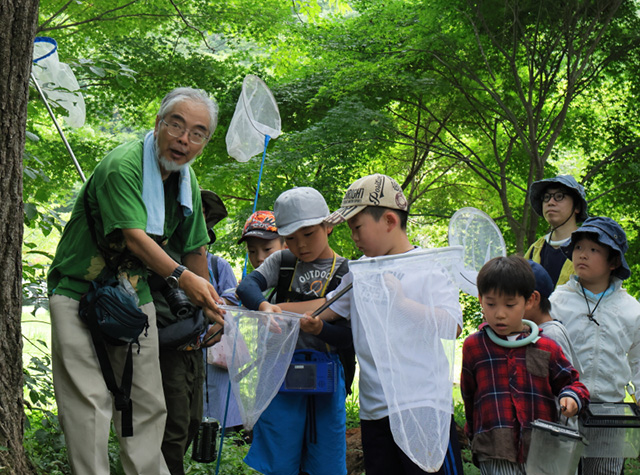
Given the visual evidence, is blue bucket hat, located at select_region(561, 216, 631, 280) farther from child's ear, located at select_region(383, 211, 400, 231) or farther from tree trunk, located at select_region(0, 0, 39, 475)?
tree trunk, located at select_region(0, 0, 39, 475)

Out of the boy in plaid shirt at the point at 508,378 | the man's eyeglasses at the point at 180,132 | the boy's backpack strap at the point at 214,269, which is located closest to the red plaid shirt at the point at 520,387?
the boy in plaid shirt at the point at 508,378

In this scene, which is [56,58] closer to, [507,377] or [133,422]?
[133,422]

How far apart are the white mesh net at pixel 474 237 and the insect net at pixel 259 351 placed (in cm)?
158

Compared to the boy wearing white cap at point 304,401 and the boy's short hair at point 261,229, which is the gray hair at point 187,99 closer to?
the boy wearing white cap at point 304,401

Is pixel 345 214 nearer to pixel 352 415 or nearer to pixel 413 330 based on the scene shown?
pixel 413 330

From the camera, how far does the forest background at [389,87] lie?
761 centimetres

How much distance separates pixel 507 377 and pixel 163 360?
5.20 ft

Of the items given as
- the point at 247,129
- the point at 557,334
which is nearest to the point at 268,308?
the point at 557,334

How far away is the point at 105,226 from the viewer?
2527mm

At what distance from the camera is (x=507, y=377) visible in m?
2.84

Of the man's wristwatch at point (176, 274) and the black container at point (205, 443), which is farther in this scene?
the black container at point (205, 443)

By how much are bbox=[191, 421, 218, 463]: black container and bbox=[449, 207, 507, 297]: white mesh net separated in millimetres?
1793

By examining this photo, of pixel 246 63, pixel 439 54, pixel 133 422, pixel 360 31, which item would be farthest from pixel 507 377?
pixel 246 63

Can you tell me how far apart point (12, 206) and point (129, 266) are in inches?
19.5
